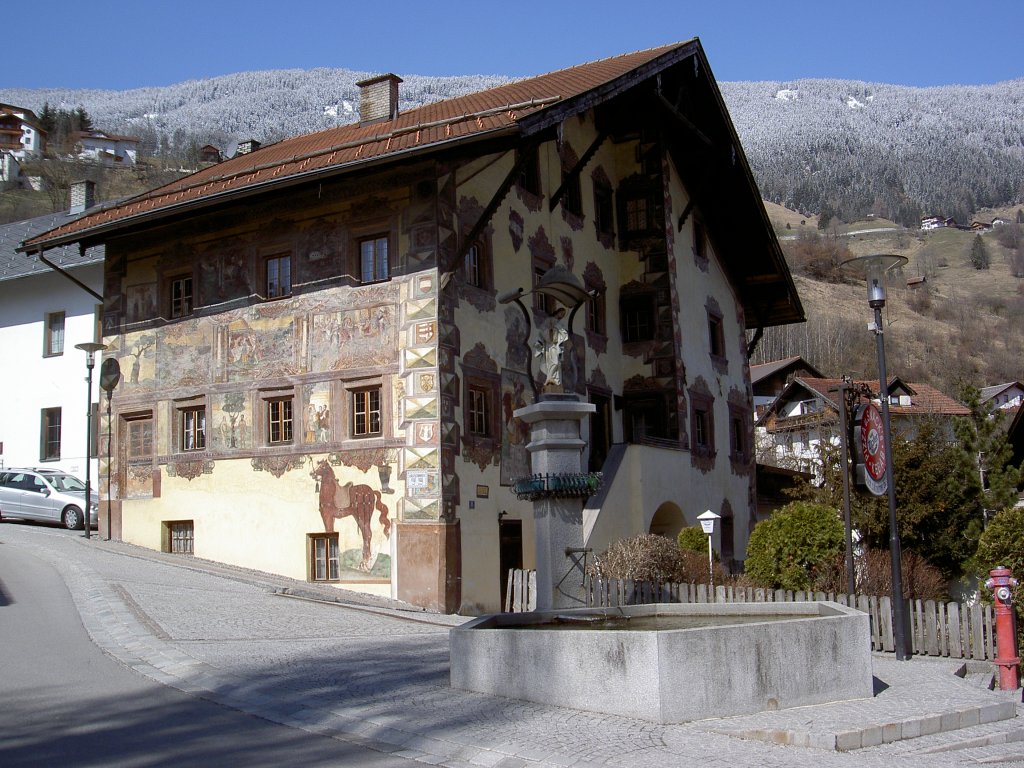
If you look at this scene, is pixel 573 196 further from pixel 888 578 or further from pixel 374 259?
pixel 888 578

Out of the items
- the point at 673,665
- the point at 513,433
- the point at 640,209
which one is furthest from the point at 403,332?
the point at 673,665

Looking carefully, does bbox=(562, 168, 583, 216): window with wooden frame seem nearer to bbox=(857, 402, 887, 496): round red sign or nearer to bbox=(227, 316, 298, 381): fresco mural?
bbox=(227, 316, 298, 381): fresco mural

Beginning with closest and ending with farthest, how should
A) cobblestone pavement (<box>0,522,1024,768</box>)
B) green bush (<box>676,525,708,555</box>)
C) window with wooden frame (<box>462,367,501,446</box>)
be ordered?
cobblestone pavement (<box>0,522,1024,768</box>) < window with wooden frame (<box>462,367,501,446</box>) < green bush (<box>676,525,708,555</box>)

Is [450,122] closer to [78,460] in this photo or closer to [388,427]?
[388,427]

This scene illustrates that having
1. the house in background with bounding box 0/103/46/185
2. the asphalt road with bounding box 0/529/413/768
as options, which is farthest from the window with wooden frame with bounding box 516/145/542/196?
the house in background with bounding box 0/103/46/185

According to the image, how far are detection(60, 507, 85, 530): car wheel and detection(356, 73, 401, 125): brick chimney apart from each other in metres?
11.6

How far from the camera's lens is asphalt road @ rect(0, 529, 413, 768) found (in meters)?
8.30

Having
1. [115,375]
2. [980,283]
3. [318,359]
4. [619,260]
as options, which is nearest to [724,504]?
[619,260]

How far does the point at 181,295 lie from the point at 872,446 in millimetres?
15344

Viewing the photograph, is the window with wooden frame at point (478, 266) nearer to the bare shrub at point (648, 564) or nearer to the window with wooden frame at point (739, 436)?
the bare shrub at point (648, 564)

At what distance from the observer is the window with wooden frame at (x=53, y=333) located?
1231 inches

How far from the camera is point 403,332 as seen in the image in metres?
21.6

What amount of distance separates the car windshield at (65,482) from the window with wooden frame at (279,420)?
735cm

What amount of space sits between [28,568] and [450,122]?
1040 cm
